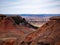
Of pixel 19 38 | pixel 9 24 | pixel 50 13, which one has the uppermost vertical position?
pixel 50 13

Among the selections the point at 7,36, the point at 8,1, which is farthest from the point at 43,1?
the point at 7,36

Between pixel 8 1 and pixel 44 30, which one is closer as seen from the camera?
pixel 44 30

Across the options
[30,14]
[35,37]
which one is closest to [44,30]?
[35,37]

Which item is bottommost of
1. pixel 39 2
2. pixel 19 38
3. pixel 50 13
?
pixel 19 38

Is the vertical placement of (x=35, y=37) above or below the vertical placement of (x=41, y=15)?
below

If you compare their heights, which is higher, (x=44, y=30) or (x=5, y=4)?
(x=5, y=4)

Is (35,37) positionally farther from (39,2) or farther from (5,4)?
(5,4)

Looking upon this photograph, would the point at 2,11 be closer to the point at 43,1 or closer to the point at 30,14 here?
the point at 30,14

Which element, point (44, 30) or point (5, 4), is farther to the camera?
point (5, 4)

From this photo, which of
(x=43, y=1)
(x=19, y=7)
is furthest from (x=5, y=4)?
(x=43, y=1)
